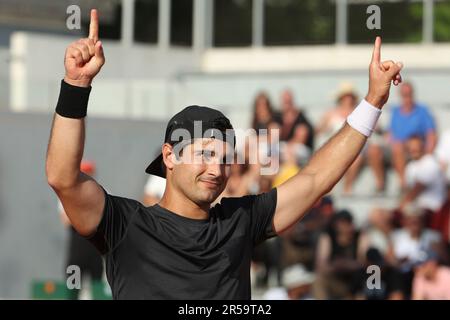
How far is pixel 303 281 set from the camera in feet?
43.1

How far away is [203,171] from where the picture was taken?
4.76m

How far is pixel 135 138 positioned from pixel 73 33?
12.9 ft

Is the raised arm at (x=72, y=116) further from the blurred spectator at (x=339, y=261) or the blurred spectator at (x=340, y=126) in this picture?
the blurred spectator at (x=340, y=126)

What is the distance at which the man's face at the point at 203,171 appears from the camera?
4.76 metres

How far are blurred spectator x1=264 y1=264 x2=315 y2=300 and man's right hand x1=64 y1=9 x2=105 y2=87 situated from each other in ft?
25.8

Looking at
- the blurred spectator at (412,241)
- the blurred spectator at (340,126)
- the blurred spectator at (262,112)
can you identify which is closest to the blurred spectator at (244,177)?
the blurred spectator at (262,112)

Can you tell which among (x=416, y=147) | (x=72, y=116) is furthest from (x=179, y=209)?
(x=416, y=147)

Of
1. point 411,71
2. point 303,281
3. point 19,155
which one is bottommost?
point 303,281

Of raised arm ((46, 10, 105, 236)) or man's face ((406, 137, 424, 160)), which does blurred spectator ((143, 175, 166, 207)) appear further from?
raised arm ((46, 10, 105, 236))

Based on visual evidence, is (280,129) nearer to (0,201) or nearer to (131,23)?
(0,201)

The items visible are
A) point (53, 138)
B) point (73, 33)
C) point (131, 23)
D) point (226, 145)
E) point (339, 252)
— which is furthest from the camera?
point (131, 23)

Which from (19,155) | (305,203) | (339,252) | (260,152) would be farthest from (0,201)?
(305,203)

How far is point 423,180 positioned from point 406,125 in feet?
2.58

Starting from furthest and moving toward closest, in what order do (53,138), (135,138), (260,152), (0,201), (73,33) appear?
(73,33) < (135,138) < (0,201) < (260,152) < (53,138)
